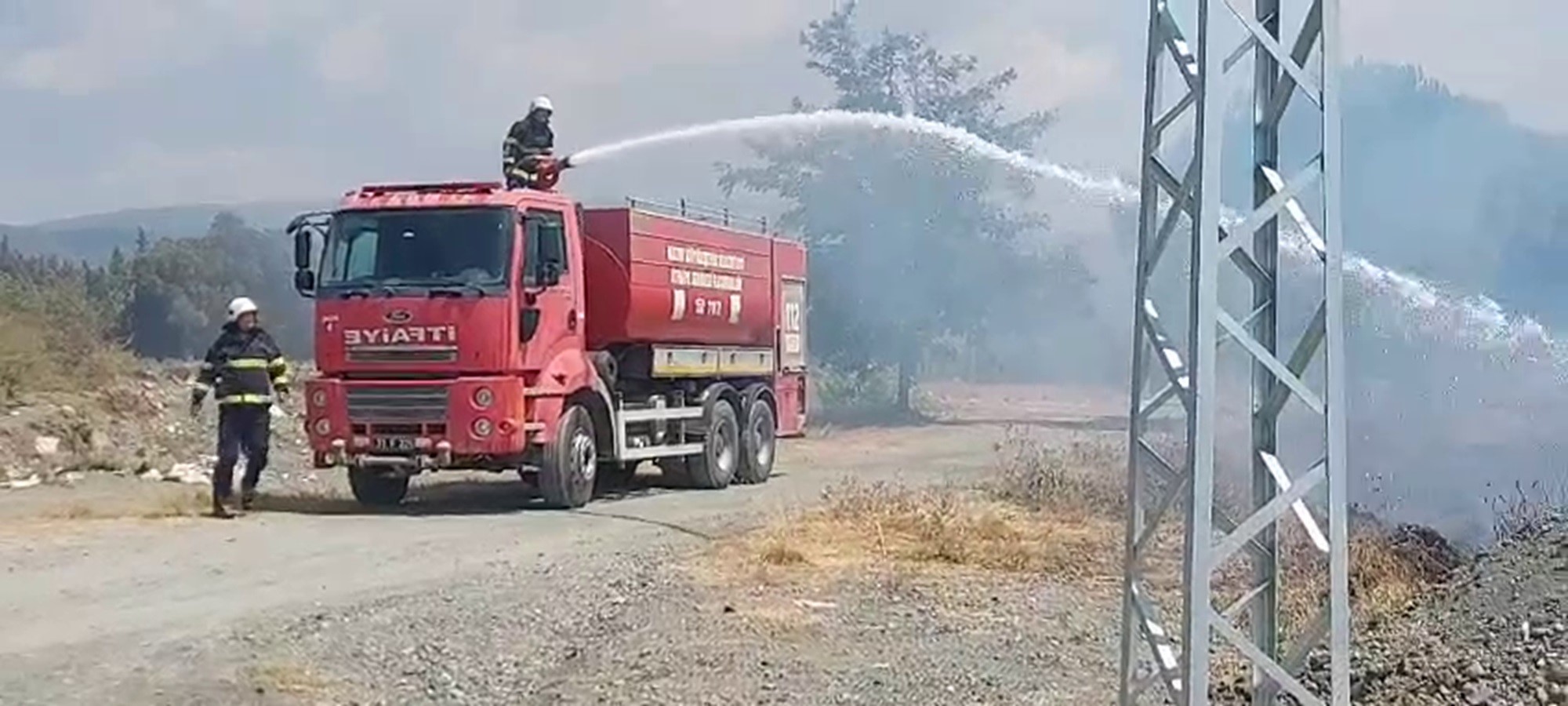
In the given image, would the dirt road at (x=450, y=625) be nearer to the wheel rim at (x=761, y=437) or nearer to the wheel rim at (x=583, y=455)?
the wheel rim at (x=583, y=455)

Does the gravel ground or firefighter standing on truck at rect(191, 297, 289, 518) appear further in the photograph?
firefighter standing on truck at rect(191, 297, 289, 518)

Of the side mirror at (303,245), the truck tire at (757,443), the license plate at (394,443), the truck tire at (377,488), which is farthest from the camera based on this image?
Result: the truck tire at (757,443)

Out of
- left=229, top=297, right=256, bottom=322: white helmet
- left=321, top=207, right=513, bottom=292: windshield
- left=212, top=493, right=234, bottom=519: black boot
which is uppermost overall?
left=321, top=207, right=513, bottom=292: windshield

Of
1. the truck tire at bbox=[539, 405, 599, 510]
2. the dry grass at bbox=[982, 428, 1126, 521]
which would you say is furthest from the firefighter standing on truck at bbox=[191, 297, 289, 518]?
the dry grass at bbox=[982, 428, 1126, 521]

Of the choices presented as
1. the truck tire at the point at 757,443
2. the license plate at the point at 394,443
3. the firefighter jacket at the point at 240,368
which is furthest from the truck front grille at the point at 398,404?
the truck tire at the point at 757,443

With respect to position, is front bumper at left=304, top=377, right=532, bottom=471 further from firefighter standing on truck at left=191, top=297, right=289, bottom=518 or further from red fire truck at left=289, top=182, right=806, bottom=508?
firefighter standing on truck at left=191, top=297, right=289, bottom=518

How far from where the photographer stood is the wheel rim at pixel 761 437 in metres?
20.0

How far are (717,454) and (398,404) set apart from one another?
15.3 ft

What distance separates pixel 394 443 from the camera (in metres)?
15.2

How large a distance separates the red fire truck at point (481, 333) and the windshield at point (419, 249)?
13 millimetres

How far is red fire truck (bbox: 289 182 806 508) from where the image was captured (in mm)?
14984

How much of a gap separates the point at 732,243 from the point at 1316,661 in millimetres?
12362

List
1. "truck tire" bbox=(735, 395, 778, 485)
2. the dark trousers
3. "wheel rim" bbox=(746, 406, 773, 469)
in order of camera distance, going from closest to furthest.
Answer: the dark trousers < "truck tire" bbox=(735, 395, 778, 485) < "wheel rim" bbox=(746, 406, 773, 469)

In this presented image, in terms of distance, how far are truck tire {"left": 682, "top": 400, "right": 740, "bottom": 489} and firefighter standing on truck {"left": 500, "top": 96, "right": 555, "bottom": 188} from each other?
370cm
